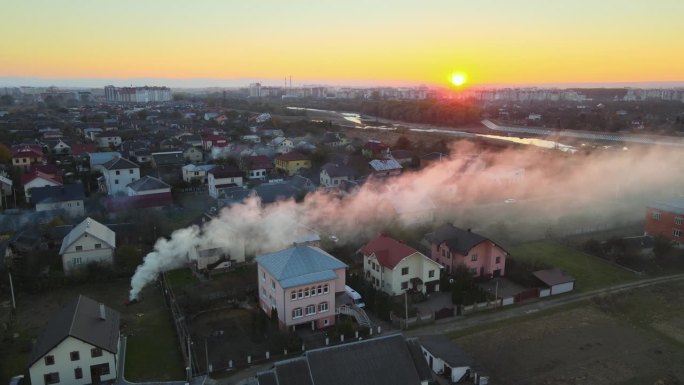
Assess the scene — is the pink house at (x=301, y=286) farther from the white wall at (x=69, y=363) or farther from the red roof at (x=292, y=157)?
the red roof at (x=292, y=157)

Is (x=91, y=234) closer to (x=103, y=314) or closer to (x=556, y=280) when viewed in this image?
(x=103, y=314)

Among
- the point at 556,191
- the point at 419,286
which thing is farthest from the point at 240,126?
the point at 419,286

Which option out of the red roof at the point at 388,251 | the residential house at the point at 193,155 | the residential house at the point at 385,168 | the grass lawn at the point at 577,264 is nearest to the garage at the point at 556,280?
the grass lawn at the point at 577,264

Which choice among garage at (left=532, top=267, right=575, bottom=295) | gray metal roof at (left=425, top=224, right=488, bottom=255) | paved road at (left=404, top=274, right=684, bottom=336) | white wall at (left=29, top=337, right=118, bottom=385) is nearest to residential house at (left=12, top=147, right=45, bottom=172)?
white wall at (left=29, top=337, right=118, bottom=385)

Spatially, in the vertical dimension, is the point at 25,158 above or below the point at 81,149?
below

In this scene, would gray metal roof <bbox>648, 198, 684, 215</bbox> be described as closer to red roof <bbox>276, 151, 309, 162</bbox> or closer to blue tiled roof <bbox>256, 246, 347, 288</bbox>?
blue tiled roof <bbox>256, 246, 347, 288</bbox>

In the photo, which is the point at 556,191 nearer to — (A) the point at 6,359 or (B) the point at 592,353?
(B) the point at 592,353

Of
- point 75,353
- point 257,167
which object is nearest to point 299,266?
point 75,353
